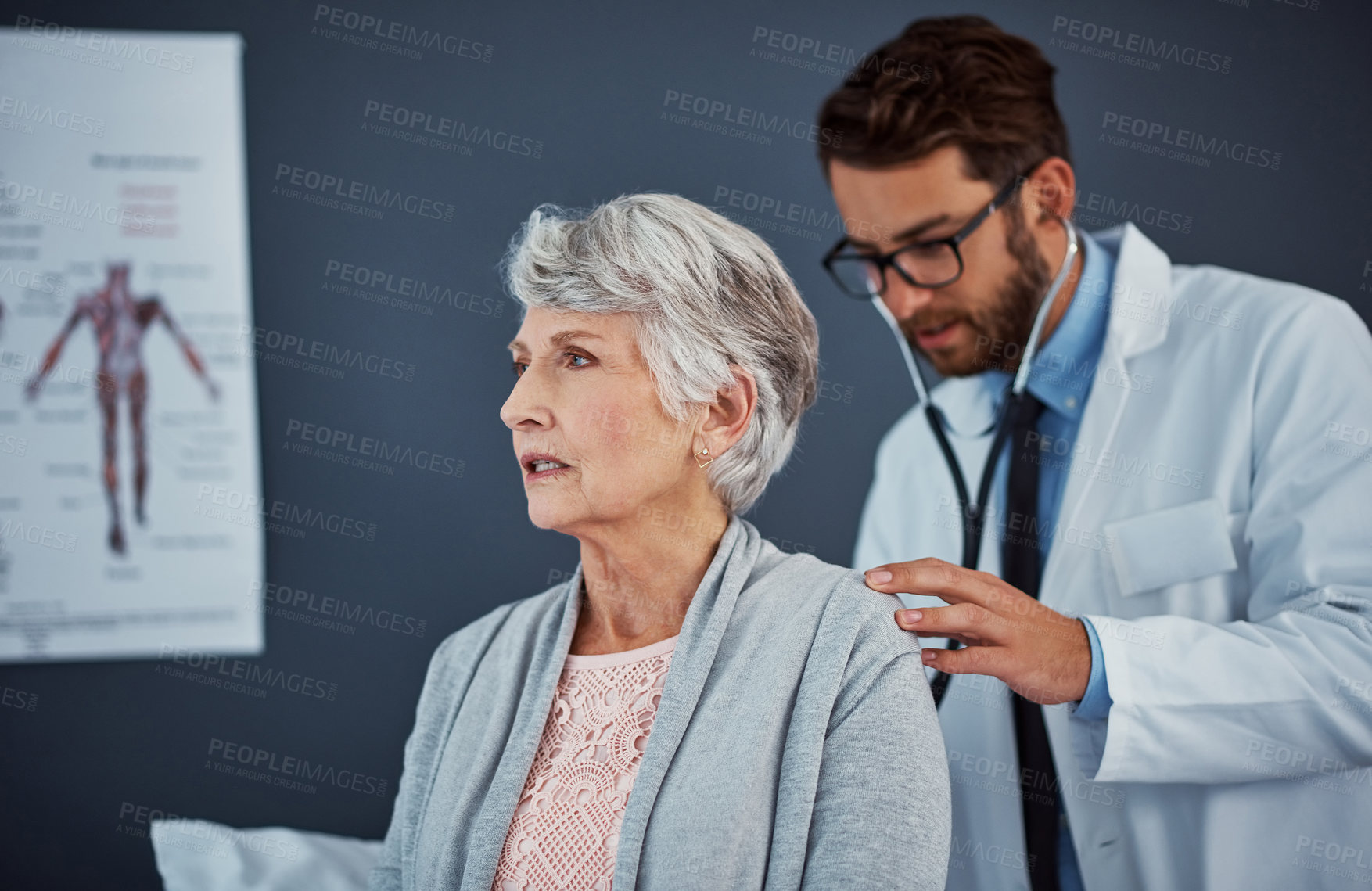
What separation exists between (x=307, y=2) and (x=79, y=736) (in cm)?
169

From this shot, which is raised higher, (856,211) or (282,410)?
(856,211)

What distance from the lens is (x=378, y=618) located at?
2.12 m

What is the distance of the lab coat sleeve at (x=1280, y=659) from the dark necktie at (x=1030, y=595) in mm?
140

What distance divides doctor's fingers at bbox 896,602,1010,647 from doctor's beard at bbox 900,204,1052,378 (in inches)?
24.8

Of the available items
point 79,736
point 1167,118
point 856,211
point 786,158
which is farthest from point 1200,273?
point 79,736

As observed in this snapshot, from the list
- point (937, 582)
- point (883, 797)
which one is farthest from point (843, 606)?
point (883, 797)

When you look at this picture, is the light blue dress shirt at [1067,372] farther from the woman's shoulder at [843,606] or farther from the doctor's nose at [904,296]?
the woman's shoulder at [843,606]

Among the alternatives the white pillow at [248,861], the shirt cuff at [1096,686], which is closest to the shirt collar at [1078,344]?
the shirt cuff at [1096,686]

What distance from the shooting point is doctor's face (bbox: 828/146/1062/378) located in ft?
5.32

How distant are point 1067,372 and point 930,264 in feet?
1.02

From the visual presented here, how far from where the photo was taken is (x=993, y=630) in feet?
4.02

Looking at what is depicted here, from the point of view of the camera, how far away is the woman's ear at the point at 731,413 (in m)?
1.31

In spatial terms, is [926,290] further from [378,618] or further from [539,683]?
[378,618]

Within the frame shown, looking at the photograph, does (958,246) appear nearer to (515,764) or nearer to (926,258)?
(926,258)
